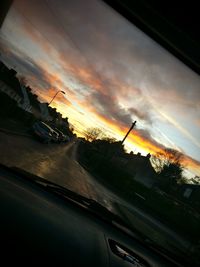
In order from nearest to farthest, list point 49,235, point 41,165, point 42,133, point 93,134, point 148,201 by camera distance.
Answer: point 49,235 → point 41,165 → point 42,133 → point 148,201 → point 93,134

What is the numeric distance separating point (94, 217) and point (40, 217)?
42.2 inches

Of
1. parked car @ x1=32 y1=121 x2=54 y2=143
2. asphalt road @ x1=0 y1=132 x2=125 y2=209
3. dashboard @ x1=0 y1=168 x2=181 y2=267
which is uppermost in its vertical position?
parked car @ x1=32 y1=121 x2=54 y2=143

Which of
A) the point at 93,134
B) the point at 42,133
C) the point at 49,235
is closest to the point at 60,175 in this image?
the point at 42,133

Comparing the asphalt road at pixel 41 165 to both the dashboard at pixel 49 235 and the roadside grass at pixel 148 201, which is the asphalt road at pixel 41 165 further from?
the roadside grass at pixel 148 201

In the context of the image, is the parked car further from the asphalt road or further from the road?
the asphalt road

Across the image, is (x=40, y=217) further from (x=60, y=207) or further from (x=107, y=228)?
(x=107, y=228)

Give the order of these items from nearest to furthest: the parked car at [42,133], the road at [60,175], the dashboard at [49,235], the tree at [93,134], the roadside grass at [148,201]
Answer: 1. the dashboard at [49,235]
2. the road at [60,175]
3. the parked car at [42,133]
4. the roadside grass at [148,201]
5. the tree at [93,134]

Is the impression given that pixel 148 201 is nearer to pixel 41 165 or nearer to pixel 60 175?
pixel 60 175

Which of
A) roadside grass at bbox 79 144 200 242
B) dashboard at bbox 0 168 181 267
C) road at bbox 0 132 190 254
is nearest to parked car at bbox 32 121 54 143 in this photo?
road at bbox 0 132 190 254

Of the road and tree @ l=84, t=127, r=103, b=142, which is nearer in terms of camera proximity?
the road

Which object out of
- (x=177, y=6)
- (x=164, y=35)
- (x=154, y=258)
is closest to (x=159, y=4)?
(x=177, y=6)

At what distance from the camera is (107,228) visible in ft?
9.89

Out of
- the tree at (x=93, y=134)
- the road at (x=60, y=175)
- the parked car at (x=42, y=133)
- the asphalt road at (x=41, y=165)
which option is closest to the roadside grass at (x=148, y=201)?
the parked car at (x=42, y=133)

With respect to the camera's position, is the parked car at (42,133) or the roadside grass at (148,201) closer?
the parked car at (42,133)
